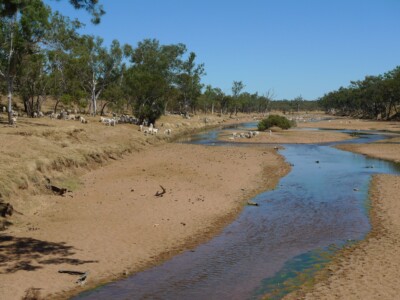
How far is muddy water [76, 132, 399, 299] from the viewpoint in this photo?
11.3m

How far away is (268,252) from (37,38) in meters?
30.3

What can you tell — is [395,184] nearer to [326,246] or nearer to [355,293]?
[326,246]

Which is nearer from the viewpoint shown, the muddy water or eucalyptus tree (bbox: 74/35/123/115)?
the muddy water

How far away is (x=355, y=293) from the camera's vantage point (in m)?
10.5

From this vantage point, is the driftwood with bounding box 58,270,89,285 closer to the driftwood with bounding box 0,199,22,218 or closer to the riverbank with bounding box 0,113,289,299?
the riverbank with bounding box 0,113,289,299

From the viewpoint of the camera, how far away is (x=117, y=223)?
655 inches

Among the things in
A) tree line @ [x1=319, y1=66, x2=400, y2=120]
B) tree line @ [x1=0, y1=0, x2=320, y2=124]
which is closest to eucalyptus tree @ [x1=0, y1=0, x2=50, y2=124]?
tree line @ [x1=0, y1=0, x2=320, y2=124]

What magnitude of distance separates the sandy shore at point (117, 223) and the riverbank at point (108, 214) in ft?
0.11

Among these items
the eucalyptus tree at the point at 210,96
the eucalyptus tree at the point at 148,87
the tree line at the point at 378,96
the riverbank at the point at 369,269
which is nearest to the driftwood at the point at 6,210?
the riverbank at the point at 369,269

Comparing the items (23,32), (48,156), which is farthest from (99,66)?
(48,156)

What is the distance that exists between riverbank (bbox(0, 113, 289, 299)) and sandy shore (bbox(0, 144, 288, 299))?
33 millimetres

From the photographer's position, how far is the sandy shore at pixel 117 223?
12.0 meters

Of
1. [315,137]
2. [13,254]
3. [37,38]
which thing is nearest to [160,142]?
[37,38]

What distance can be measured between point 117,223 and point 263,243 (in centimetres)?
607
